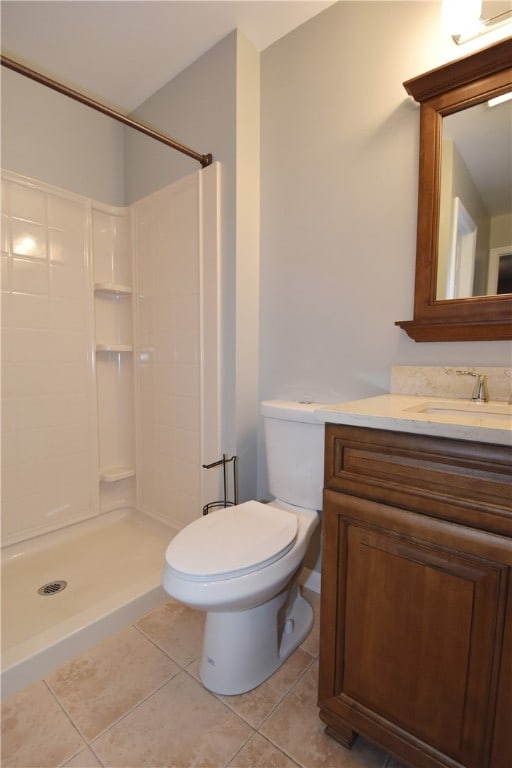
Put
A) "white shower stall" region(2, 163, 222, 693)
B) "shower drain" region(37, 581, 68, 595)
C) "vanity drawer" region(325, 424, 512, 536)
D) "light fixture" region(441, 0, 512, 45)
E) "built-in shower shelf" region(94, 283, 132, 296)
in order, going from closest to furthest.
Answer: "vanity drawer" region(325, 424, 512, 536) → "light fixture" region(441, 0, 512, 45) → "shower drain" region(37, 581, 68, 595) → "white shower stall" region(2, 163, 222, 693) → "built-in shower shelf" region(94, 283, 132, 296)

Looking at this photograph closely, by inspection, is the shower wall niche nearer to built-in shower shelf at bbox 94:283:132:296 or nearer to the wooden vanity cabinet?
built-in shower shelf at bbox 94:283:132:296

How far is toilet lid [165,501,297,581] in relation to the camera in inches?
39.1

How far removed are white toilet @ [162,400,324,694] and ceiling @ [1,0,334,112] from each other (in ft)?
5.21

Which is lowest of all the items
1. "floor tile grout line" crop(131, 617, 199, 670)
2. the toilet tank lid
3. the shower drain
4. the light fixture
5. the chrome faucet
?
"floor tile grout line" crop(131, 617, 199, 670)

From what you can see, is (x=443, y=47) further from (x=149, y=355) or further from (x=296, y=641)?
(x=296, y=641)

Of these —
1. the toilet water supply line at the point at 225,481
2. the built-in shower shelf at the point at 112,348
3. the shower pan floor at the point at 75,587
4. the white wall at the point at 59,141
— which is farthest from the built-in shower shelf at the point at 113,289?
the shower pan floor at the point at 75,587

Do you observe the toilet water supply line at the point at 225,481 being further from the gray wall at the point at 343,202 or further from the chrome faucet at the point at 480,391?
the chrome faucet at the point at 480,391

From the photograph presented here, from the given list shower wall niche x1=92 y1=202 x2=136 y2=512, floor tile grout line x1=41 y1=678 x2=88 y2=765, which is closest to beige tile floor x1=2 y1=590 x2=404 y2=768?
floor tile grout line x1=41 y1=678 x2=88 y2=765

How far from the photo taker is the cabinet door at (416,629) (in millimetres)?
711

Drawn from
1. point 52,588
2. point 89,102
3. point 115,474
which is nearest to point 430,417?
point 89,102

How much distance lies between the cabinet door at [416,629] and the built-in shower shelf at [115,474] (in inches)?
59.8

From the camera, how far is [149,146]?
1.97 meters

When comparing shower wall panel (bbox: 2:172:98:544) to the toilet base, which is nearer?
the toilet base

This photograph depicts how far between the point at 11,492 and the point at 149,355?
3.11 ft
